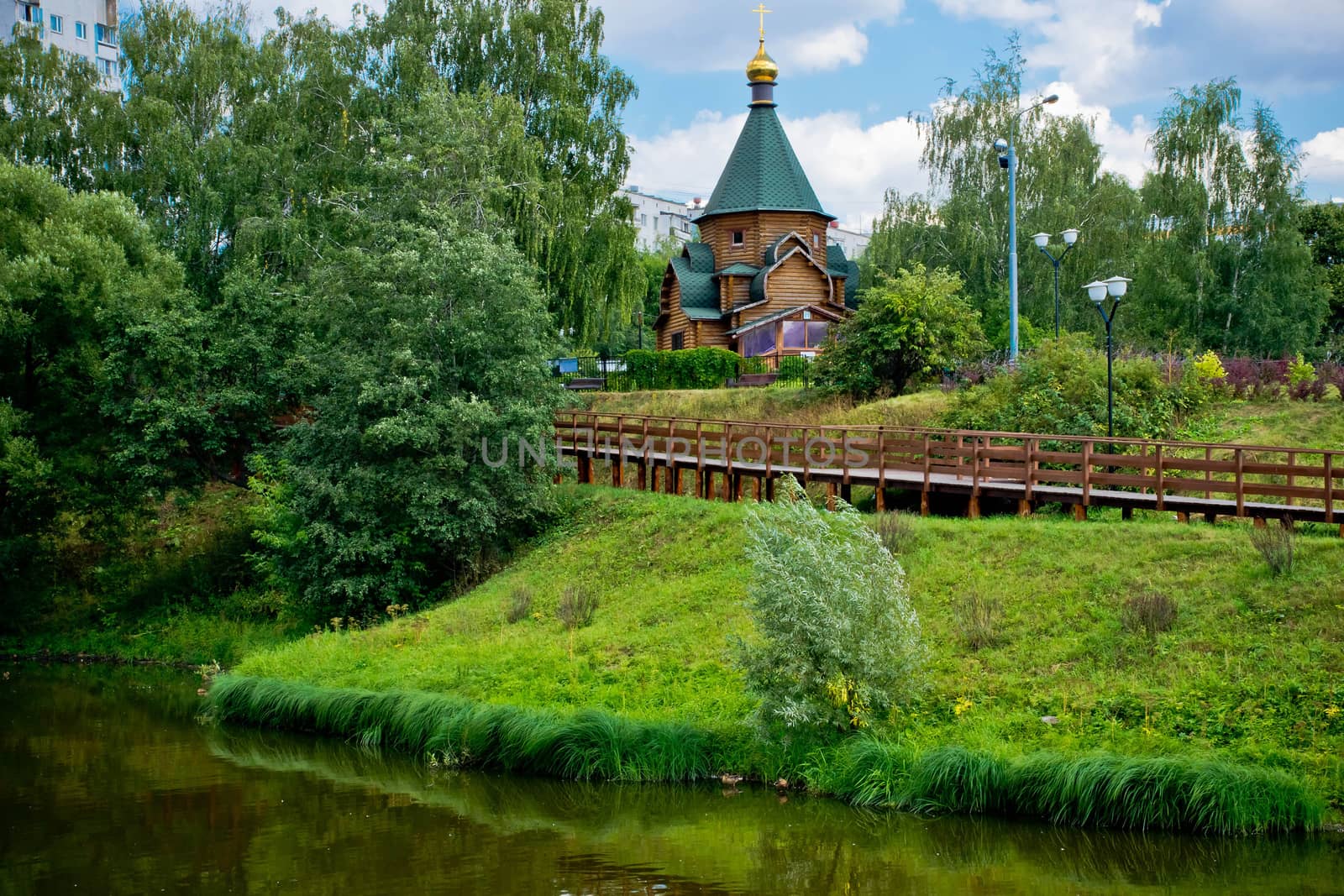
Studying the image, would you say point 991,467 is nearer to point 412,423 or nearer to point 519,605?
point 519,605

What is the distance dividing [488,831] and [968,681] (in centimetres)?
648

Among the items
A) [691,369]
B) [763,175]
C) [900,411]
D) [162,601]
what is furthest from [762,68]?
[162,601]

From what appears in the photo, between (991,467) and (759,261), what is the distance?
26.8 m

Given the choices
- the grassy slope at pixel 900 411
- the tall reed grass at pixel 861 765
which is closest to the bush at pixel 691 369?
the grassy slope at pixel 900 411

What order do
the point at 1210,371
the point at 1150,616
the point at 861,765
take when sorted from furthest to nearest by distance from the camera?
the point at 1210,371 → the point at 1150,616 → the point at 861,765

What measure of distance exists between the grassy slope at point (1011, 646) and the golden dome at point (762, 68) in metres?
29.2

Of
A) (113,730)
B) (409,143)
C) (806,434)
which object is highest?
(409,143)

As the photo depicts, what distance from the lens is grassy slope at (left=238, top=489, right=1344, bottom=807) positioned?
13883mm

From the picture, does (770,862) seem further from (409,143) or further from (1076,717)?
(409,143)

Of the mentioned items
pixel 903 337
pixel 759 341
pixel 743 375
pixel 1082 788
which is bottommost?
pixel 1082 788

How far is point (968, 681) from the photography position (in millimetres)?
15602

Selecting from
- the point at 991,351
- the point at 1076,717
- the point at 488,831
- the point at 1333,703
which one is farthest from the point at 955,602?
the point at 991,351

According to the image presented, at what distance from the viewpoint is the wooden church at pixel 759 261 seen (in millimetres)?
45562

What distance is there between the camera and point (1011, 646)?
1617 cm
